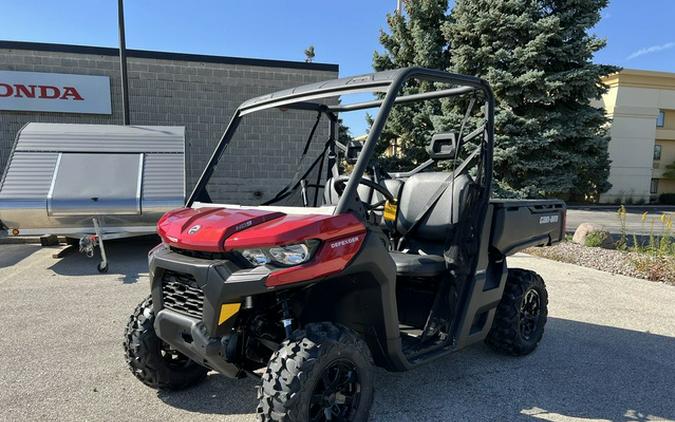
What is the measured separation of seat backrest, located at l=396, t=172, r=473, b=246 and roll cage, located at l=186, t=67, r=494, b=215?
0.21 meters

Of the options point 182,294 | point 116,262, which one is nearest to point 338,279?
point 182,294

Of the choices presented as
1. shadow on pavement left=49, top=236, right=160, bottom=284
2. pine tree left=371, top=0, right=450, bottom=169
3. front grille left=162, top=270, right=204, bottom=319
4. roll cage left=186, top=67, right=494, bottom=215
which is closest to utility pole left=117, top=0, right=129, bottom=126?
shadow on pavement left=49, top=236, right=160, bottom=284

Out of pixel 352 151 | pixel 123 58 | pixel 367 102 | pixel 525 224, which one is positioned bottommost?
pixel 525 224

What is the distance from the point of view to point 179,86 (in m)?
11.4

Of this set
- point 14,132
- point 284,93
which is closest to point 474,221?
point 284,93

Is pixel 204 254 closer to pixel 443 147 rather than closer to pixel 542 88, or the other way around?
pixel 443 147

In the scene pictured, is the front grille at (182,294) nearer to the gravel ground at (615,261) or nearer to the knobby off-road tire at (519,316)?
the knobby off-road tire at (519,316)

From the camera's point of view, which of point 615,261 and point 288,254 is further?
point 615,261

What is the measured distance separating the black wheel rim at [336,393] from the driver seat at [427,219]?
893mm

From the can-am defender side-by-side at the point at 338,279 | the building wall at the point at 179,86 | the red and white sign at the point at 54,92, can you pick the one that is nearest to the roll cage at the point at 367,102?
the can-am defender side-by-side at the point at 338,279

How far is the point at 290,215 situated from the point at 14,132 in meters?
11.2

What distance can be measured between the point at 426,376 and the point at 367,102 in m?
2.25

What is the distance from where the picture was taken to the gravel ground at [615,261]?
7.06 meters

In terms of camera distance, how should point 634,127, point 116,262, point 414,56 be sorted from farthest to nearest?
point 634,127 → point 414,56 → point 116,262
